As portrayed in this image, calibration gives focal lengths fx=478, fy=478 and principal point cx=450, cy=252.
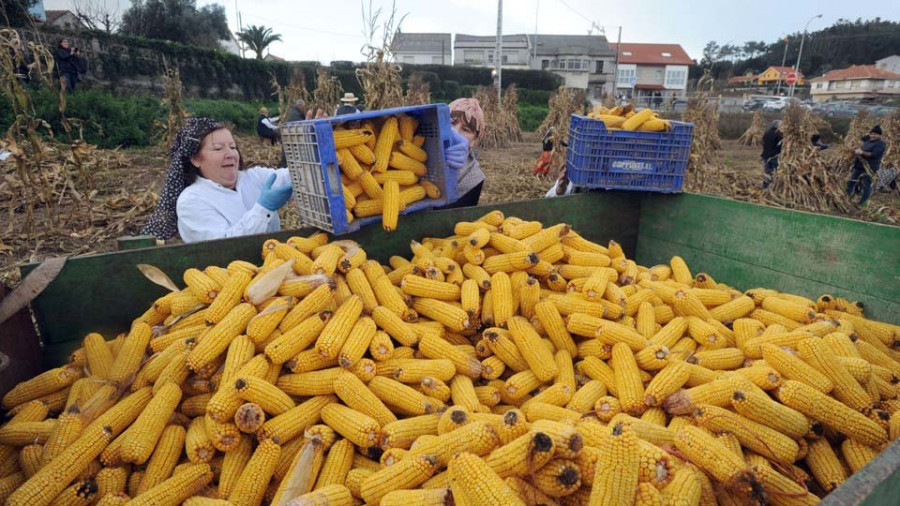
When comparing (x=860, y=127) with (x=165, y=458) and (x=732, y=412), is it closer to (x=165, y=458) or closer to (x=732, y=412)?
(x=732, y=412)

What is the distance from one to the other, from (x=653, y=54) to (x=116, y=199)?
86.6 meters

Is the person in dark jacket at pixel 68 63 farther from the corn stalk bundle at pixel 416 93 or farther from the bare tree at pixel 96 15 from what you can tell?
the corn stalk bundle at pixel 416 93

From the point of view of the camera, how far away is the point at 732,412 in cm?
218

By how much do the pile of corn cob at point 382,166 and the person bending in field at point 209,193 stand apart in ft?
2.14

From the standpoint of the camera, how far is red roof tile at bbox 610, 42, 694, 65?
3000 inches

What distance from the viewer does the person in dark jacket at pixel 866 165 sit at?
1216 centimetres

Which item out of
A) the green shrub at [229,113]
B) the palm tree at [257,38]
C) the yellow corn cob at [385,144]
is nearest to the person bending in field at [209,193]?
the yellow corn cob at [385,144]

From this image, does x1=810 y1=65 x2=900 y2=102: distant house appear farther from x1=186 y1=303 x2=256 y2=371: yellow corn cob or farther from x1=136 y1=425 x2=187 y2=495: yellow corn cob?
x1=136 y1=425 x2=187 y2=495: yellow corn cob

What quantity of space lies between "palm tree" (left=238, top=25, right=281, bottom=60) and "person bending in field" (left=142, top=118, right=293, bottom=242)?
169 feet

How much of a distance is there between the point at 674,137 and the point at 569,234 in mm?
1950

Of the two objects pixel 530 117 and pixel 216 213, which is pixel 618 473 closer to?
pixel 216 213

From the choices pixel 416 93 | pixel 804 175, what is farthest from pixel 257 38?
pixel 804 175

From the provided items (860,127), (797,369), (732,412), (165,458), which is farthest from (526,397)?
(860,127)

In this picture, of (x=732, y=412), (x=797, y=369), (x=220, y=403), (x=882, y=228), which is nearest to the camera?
(x=220, y=403)
